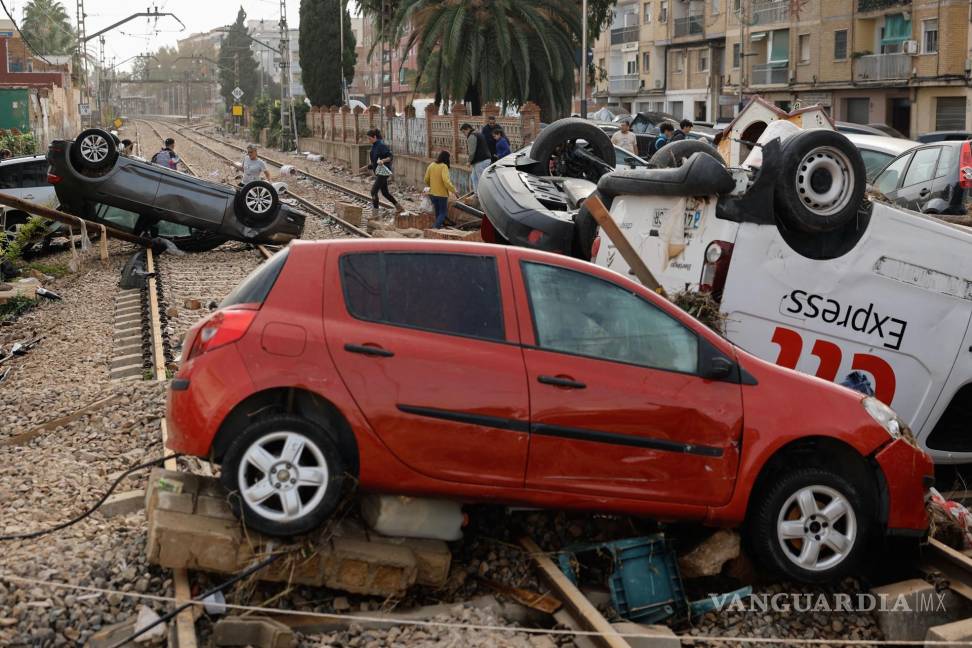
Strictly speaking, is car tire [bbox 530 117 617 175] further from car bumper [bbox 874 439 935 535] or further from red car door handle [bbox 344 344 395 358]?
red car door handle [bbox 344 344 395 358]

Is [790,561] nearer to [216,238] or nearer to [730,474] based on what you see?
[730,474]

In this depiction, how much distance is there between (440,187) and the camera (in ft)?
67.6

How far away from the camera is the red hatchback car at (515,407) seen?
5539 millimetres

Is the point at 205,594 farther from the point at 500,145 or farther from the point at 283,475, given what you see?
Result: the point at 500,145

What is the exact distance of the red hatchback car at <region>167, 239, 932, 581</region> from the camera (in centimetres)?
554

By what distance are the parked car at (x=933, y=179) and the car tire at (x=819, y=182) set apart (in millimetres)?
7981

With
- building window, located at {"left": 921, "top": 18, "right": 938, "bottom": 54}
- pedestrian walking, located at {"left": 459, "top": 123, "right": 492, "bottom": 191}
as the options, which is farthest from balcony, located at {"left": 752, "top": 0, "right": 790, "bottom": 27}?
pedestrian walking, located at {"left": 459, "top": 123, "right": 492, "bottom": 191}

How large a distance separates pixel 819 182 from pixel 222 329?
13.2 ft

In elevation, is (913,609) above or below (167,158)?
below

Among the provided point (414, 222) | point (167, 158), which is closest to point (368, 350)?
point (414, 222)

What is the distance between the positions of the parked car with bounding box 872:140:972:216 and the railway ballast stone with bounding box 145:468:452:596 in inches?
437

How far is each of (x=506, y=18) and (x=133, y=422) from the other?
28560mm


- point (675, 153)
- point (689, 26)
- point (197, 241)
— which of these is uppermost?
point (689, 26)

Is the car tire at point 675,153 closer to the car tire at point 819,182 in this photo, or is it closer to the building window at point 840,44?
the car tire at point 819,182
